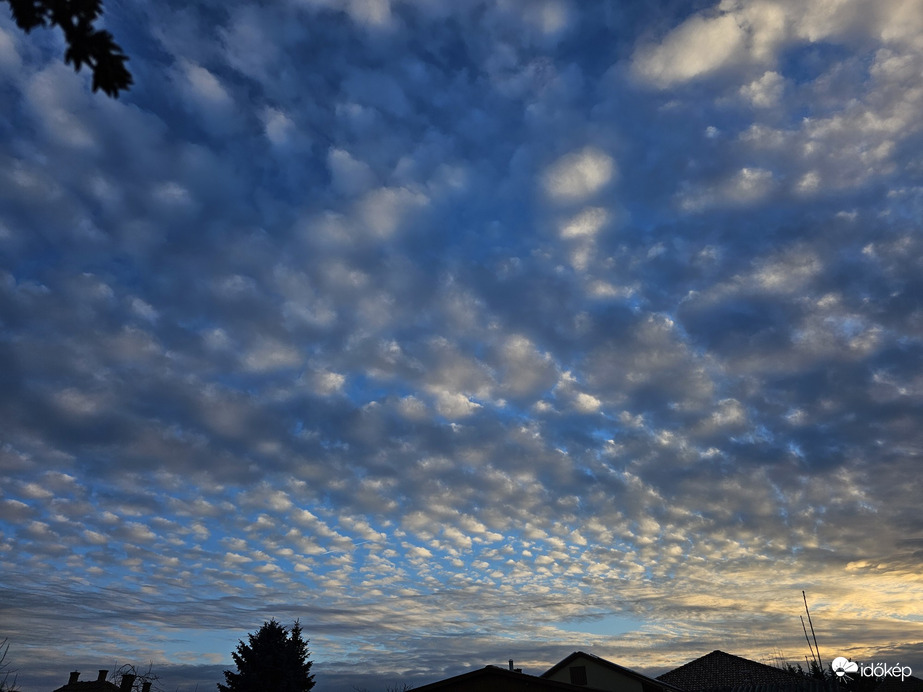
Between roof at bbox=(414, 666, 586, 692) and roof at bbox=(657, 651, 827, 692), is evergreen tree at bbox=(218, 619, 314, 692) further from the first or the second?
roof at bbox=(657, 651, 827, 692)

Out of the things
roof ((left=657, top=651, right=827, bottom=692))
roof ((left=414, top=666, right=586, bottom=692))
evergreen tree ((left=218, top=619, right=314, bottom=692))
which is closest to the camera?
roof ((left=414, top=666, right=586, bottom=692))

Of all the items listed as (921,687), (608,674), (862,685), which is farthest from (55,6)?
(862,685)

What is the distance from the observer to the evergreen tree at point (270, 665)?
133 feet

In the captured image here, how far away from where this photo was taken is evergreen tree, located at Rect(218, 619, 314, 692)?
133ft

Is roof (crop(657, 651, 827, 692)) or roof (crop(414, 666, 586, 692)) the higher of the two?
roof (crop(657, 651, 827, 692))

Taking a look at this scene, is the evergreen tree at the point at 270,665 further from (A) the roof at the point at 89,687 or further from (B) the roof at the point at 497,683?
(A) the roof at the point at 89,687

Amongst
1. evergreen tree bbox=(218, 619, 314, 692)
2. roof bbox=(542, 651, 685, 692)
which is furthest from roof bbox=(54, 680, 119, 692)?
roof bbox=(542, 651, 685, 692)

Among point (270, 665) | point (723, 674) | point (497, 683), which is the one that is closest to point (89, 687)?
point (270, 665)

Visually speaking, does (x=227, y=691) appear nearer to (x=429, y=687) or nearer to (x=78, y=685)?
(x=429, y=687)

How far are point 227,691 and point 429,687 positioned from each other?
620 inches

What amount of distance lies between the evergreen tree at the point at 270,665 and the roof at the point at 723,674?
37.7m

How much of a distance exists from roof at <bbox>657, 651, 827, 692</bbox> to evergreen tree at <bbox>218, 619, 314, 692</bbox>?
37.7 metres

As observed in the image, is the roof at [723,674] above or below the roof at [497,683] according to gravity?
above

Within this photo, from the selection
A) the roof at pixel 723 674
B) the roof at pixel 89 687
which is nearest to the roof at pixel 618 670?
the roof at pixel 723 674
